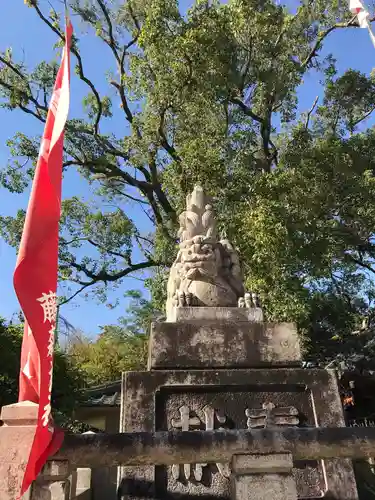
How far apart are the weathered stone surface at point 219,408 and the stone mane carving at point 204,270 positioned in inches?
35.6

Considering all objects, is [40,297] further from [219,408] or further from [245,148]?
[245,148]

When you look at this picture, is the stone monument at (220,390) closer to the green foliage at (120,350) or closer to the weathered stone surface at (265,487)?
the weathered stone surface at (265,487)

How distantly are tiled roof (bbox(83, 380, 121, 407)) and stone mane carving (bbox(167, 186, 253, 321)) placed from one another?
5993mm

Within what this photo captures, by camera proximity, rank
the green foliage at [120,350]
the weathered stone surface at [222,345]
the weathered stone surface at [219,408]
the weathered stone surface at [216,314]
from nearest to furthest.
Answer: the weathered stone surface at [219,408] < the weathered stone surface at [222,345] < the weathered stone surface at [216,314] < the green foliage at [120,350]

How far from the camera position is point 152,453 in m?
2.88

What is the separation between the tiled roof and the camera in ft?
34.7

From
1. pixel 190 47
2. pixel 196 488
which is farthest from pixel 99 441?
pixel 190 47

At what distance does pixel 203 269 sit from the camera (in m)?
5.15

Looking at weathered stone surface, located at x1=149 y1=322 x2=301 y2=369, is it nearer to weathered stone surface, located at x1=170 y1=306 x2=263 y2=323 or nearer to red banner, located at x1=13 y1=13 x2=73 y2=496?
weathered stone surface, located at x1=170 y1=306 x2=263 y2=323

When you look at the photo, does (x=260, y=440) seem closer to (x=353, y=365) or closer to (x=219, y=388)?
(x=219, y=388)

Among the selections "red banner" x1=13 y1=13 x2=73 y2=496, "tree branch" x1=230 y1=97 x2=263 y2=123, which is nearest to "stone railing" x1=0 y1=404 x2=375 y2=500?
"red banner" x1=13 y1=13 x2=73 y2=496

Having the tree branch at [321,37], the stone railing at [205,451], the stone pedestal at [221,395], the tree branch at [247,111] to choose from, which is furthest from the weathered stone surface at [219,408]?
the tree branch at [321,37]

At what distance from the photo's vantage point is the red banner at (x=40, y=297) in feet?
8.90

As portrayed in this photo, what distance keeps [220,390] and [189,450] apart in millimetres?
1430
